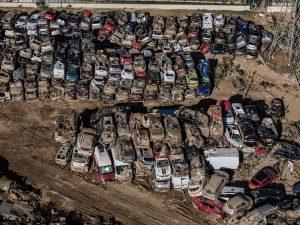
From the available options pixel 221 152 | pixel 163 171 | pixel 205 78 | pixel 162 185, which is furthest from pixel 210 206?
pixel 205 78

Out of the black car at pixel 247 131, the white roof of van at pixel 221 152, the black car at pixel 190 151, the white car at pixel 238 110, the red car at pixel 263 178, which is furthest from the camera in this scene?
the white car at pixel 238 110

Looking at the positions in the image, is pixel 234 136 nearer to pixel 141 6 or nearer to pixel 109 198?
pixel 109 198

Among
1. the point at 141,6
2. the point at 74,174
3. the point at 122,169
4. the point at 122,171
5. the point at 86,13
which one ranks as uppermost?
the point at 141,6

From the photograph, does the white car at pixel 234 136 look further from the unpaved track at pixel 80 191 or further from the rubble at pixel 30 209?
the rubble at pixel 30 209

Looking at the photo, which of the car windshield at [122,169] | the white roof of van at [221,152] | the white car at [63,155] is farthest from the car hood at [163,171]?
the white car at [63,155]

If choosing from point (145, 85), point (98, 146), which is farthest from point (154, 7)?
point (98, 146)

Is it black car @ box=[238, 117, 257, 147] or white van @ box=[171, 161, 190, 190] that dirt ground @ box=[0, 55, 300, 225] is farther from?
black car @ box=[238, 117, 257, 147]
